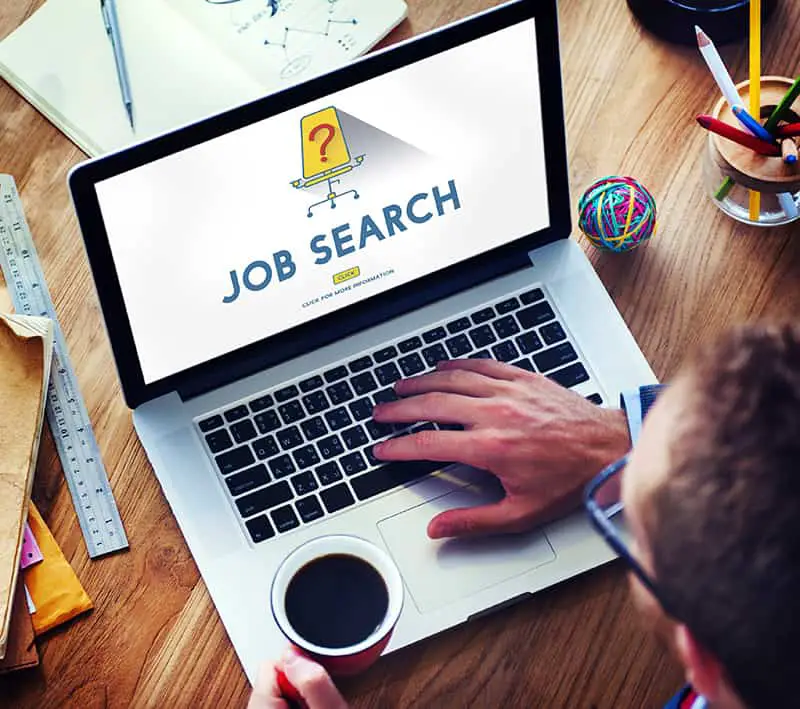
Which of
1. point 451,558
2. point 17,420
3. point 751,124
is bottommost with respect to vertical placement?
point 451,558

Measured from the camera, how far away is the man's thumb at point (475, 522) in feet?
3.27

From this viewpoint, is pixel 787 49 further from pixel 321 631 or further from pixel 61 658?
pixel 61 658

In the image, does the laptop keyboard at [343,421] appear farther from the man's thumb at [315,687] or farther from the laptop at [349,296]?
the man's thumb at [315,687]

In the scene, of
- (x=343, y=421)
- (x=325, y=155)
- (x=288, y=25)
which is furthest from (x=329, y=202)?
(x=288, y=25)

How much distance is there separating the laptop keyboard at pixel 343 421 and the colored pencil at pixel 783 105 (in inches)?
10.2

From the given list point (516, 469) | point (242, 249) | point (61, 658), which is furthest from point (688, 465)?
point (61, 658)

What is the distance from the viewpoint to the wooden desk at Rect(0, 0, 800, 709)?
3.25 ft

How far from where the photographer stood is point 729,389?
648mm

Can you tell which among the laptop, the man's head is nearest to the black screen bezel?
the laptop

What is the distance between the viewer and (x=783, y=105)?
1052 mm

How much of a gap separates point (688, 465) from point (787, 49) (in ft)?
2.39

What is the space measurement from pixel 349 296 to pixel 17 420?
0.32 meters

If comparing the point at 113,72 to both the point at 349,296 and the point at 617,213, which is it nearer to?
the point at 349,296

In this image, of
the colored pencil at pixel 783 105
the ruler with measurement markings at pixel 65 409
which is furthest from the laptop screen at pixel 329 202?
the colored pencil at pixel 783 105
